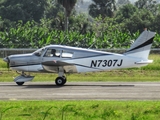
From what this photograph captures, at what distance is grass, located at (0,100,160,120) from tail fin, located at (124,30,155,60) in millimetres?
8196

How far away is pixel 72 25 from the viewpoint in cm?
8206

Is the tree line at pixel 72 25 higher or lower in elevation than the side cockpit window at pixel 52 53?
lower

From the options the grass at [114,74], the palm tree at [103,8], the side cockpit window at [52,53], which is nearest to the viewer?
the side cockpit window at [52,53]

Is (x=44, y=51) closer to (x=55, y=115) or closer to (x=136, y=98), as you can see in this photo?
(x=136, y=98)

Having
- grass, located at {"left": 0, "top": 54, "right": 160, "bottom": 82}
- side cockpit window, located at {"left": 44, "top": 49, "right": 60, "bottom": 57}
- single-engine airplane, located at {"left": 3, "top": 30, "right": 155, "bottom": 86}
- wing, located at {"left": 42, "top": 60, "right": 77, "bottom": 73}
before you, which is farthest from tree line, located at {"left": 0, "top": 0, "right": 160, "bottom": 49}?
side cockpit window, located at {"left": 44, "top": 49, "right": 60, "bottom": 57}

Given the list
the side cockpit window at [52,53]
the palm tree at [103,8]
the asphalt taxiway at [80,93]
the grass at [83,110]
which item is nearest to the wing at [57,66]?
the side cockpit window at [52,53]

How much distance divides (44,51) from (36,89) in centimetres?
279

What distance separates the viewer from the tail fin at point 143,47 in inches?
1029

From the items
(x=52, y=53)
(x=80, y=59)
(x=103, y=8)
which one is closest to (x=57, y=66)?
(x=52, y=53)

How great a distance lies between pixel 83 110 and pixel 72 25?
66.3 meters

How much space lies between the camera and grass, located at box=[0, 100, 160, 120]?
1482 centimetres

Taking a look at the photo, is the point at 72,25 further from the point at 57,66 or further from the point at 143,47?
the point at 57,66

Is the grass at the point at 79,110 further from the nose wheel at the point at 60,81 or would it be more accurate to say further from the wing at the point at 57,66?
the nose wheel at the point at 60,81

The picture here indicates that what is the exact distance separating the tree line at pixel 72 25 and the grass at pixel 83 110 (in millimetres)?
34386
